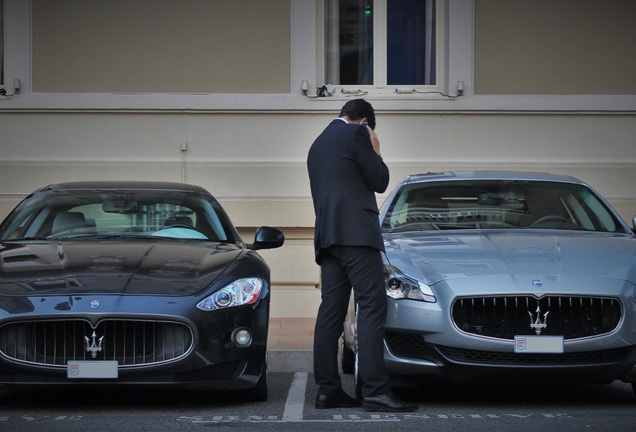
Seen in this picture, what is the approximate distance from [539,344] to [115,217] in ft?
10.2

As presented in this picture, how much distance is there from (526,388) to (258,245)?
2.03m

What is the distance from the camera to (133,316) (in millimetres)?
6812

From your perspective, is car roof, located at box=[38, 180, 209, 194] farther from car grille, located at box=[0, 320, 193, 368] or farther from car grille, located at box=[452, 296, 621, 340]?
car grille, located at box=[452, 296, 621, 340]

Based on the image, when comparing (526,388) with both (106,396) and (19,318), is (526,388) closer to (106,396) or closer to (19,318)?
(106,396)

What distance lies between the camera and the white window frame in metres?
13.8

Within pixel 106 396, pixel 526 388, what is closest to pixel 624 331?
pixel 526 388

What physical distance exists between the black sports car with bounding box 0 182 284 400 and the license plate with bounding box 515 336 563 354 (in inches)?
58.2

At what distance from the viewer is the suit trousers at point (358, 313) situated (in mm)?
7059

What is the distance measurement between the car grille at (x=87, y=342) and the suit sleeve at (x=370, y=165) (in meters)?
1.33

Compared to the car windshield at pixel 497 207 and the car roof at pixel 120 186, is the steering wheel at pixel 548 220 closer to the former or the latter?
the car windshield at pixel 497 207

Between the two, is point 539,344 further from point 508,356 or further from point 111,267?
point 111,267

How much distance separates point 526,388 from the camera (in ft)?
27.2

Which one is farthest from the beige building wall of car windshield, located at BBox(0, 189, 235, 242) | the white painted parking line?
car windshield, located at BBox(0, 189, 235, 242)

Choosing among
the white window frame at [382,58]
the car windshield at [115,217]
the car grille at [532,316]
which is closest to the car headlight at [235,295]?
the car windshield at [115,217]
